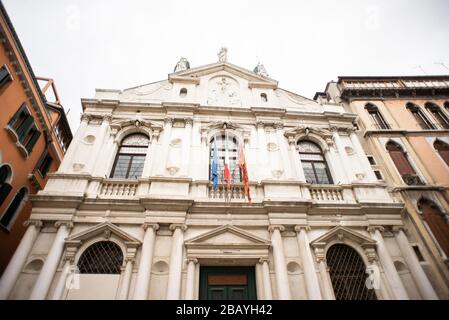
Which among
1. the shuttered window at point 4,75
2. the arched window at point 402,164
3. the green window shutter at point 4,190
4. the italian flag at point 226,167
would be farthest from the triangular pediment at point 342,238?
the shuttered window at point 4,75

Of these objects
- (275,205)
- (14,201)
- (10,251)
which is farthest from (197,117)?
(10,251)

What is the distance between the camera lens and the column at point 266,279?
664 cm

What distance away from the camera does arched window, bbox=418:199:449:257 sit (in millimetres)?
8852

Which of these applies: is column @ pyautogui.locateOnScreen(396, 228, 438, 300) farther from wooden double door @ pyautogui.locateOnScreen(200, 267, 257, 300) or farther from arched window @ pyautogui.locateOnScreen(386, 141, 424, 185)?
wooden double door @ pyautogui.locateOnScreen(200, 267, 257, 300)

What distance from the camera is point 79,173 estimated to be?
8.45 metres

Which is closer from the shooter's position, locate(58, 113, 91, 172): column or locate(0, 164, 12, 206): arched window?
locate(58, 113, 91, 172): column

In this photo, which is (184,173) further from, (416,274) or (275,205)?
(416,274)

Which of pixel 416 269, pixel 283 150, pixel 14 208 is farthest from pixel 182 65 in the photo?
pixel 416 269

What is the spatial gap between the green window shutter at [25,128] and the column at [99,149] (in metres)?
3.60

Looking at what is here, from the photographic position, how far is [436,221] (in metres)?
9.41

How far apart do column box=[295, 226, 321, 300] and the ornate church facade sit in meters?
0.03

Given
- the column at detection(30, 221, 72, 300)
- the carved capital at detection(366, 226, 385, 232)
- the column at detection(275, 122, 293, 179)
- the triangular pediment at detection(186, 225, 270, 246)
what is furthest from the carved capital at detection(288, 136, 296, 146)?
the column at detection(30, 221, 72, 300)

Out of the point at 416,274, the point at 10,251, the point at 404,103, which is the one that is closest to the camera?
the point at 416,274
